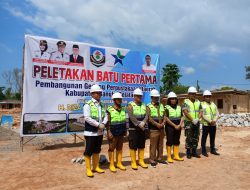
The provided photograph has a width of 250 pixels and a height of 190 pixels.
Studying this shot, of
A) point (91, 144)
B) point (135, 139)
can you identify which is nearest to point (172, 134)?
point (135, 139)

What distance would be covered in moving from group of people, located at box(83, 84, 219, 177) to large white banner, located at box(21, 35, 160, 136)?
10.4 ft

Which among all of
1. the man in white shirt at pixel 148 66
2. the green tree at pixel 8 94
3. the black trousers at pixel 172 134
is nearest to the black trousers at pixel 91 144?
the black trousers at pixel 172 134

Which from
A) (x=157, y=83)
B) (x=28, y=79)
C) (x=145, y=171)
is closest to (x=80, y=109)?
(x=28, y=79)

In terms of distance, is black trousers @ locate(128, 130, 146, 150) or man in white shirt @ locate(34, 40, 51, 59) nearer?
black trousers @ locate(128, 130, 146, 150)

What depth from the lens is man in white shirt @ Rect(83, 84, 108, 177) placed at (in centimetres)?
Result: 688

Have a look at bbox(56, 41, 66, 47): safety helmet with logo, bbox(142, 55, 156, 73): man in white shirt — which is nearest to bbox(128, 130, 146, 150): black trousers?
bbox(56, 41, 66, 47): safety helmet with logo

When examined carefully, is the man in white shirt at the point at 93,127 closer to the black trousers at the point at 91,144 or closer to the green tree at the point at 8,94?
the black trousers at the point at 91,144

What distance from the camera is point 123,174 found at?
7035 mm

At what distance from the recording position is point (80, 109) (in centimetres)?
1095

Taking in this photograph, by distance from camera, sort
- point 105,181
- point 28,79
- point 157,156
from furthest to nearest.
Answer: point 28,79 < point 157,156 < point 105,181

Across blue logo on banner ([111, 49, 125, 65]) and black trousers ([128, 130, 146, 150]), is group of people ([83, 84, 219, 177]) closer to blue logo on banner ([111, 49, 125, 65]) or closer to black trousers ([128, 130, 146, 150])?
black trousers ([128, 130, 146, 150])

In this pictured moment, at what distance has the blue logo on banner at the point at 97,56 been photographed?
11.2m

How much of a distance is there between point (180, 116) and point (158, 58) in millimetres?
4857

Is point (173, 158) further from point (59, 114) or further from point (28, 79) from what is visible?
point (28, 79)
